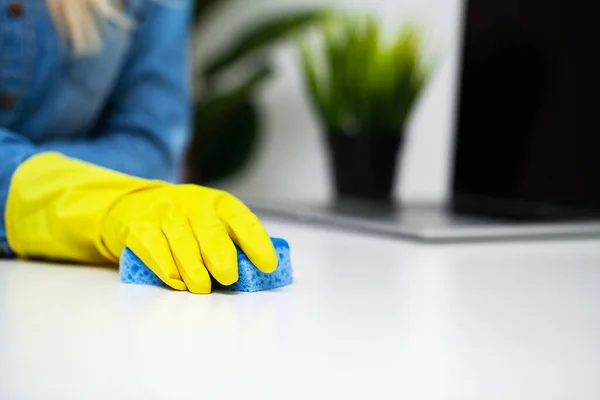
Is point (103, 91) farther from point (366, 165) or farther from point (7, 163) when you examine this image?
point (366, 165)

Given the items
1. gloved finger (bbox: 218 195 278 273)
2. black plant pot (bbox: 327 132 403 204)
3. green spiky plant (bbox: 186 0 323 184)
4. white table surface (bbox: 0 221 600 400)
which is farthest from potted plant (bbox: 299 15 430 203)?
gloved finger (bbox: 218 195 278 273)

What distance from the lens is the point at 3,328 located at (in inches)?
19.4

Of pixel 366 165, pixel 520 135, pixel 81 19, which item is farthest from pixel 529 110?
pixel 81 19

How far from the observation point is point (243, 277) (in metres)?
0.63

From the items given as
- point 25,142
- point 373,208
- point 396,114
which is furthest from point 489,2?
point 25,142

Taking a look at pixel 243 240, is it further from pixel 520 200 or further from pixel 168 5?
pixel 520 200

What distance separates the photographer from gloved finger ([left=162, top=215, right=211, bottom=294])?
0.60 metres

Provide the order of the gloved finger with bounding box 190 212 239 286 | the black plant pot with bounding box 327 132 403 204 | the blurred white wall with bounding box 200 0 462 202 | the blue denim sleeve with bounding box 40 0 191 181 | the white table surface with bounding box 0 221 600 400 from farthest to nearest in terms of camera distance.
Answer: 1. the blurred white wall with bounding box 200 0 462 202
2. the black plant pot with bounding box 327 132 403 204
3. the blue denim sleeve with bounding box 40 0 191 181
4. the gloved finger with bounding box 190 212 239 286
5. the white table surface with bounding box 0 221 600 400

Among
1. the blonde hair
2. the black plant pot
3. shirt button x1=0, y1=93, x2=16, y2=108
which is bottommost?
the black plant pot

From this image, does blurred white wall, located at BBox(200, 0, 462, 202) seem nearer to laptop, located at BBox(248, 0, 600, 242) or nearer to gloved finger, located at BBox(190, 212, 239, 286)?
laptop, located at BBox(248, 0, 600, 242)

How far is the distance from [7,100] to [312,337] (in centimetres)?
66

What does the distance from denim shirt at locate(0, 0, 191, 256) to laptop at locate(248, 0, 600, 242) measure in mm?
273

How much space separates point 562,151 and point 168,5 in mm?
636

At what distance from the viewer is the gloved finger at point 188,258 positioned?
60 centimetres
